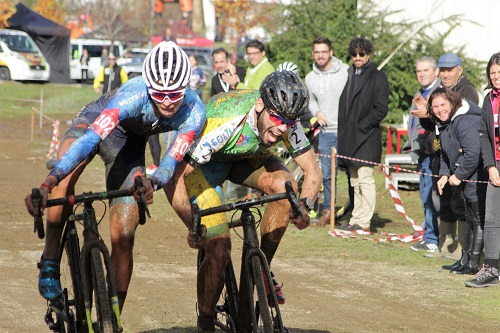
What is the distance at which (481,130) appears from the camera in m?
9.75

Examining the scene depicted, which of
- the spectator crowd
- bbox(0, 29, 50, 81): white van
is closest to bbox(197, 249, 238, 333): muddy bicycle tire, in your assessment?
the spectator crowd

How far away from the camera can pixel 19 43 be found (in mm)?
42094

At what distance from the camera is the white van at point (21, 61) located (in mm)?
40094

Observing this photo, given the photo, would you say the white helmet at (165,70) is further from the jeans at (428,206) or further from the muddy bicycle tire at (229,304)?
the jeans at (428,206)

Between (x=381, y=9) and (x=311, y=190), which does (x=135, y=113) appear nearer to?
(x=311, y=190)

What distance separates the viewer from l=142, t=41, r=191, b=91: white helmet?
20.4ft


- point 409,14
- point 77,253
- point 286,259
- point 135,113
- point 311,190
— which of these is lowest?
point 286,259

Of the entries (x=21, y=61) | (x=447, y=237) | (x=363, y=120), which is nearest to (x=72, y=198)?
(x=447, y=237)

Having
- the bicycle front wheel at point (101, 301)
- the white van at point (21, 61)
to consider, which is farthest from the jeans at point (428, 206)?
the white van at point (21, 61)

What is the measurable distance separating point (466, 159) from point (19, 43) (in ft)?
115

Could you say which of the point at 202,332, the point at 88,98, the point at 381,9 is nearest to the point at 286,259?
the point at 202,332

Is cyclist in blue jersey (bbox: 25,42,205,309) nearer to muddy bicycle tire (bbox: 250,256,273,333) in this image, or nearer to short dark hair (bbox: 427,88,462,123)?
muddy bicycle tire (bbox: 250,256,273,333)

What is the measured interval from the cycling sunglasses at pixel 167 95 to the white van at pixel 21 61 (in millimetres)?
35196

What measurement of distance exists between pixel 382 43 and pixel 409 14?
5.04 ft
